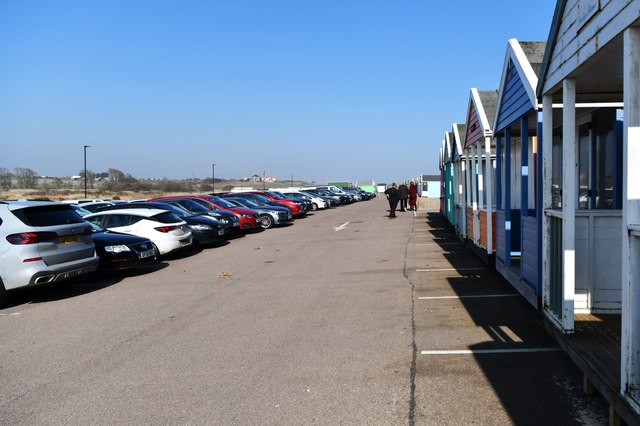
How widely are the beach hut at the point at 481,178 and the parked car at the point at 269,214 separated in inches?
413

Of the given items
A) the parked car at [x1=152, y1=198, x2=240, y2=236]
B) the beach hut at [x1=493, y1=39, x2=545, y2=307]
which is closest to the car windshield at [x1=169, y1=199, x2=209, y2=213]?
the parked car at [x1=152, y1=198, x2=240, y2=236]

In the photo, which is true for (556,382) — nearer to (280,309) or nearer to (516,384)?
(516,384)

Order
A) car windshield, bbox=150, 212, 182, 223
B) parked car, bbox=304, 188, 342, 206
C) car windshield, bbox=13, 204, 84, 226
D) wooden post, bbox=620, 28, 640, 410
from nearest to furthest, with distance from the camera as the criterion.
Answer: wooden post, bbox=620, 28, 640, 410
car windshield, bbox=13, 204, 84, 226
car windshield, bbox=150, 212, 182, 223
parked car, bbox=304, 188, 342, 206

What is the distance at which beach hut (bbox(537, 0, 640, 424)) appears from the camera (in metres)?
3.46

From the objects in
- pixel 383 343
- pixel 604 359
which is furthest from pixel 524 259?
pixel 604 359

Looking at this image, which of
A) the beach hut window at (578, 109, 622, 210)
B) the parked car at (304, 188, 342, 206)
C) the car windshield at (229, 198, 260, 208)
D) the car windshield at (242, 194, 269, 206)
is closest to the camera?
the beach hut window at (578, 109, 622, 210)

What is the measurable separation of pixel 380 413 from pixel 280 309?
3.98 meters

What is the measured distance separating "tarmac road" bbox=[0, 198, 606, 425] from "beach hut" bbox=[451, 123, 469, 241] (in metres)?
4.83

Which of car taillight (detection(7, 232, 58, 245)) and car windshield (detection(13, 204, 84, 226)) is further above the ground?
car windshield (detection(13, 204, 84, 226))

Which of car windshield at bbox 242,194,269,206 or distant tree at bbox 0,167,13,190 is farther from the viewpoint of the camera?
distant tree at bbox 0,167,13,190

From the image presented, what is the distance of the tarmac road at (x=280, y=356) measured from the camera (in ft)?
14.7

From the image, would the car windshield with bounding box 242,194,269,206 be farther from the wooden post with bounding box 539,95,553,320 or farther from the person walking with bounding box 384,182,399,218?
the wooden post with bounding box 539,95,553,320

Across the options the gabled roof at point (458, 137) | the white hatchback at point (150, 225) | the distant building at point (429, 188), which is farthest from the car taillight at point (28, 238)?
the distant building at point (429, 188)

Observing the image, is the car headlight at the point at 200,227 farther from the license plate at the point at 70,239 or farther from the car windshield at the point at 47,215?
the license plate at the point at 70,239
